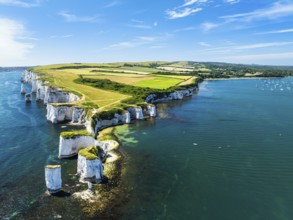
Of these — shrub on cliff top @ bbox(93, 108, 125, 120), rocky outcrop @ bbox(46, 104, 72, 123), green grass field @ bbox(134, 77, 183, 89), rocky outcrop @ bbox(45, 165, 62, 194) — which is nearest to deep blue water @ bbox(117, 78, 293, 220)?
shrub on cliff top @ bbox(93, 108, 125, 120)

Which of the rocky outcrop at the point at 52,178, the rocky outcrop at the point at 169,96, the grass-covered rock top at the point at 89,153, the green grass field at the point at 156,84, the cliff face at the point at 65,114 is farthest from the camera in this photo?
the green grass field at the point at 156,84

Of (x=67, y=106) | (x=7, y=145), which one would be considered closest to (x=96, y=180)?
(x=7, y=145)

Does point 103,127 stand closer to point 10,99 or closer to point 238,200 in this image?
point 238,200

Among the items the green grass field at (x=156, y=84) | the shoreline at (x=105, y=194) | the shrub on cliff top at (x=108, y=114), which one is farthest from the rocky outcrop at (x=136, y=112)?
the green grass field at (x=156, y=84)

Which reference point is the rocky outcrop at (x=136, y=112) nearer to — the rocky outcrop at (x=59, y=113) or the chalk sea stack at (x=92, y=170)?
the rocky outcrop at (x=59, y=113)

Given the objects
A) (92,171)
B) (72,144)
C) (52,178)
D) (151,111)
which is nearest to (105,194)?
(92,171)
